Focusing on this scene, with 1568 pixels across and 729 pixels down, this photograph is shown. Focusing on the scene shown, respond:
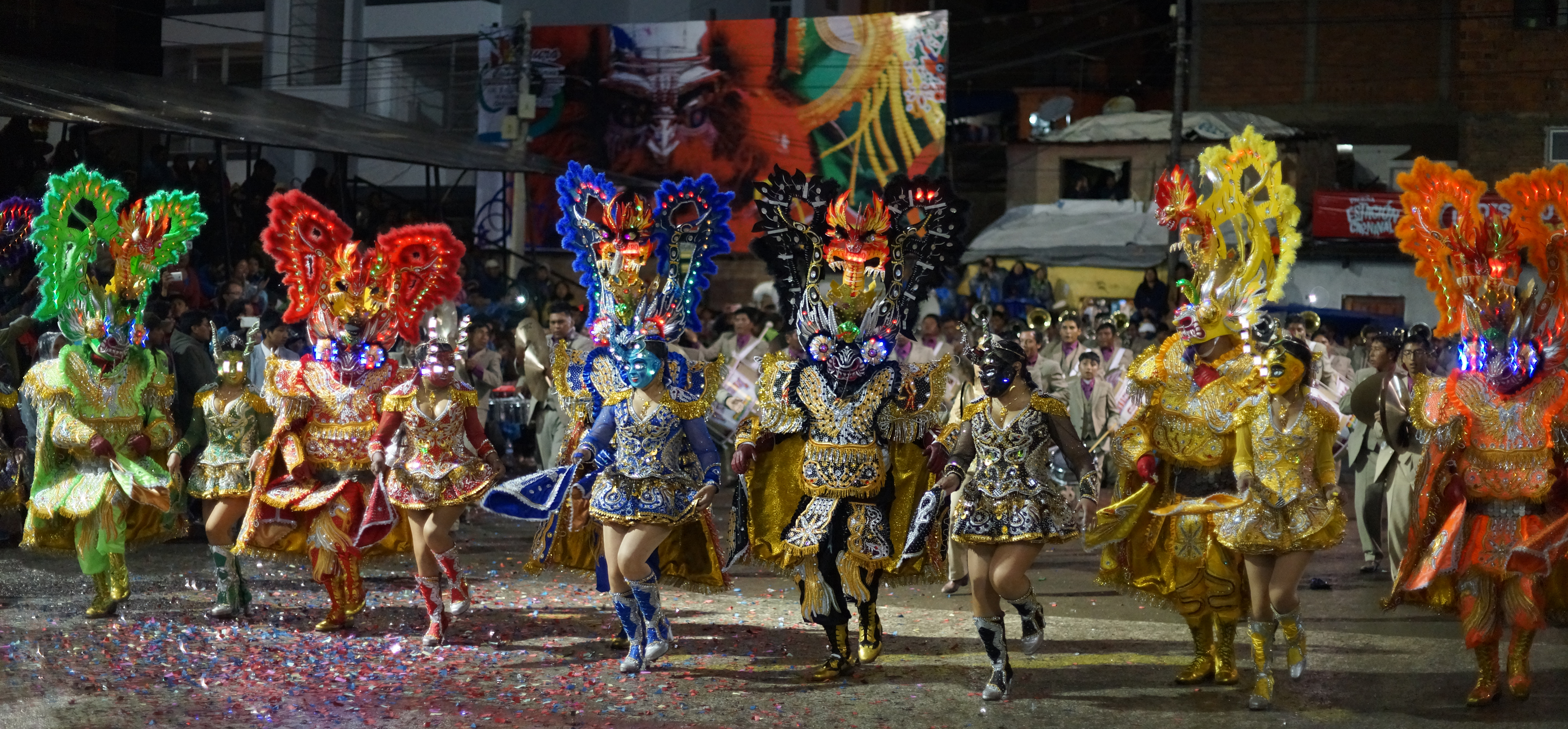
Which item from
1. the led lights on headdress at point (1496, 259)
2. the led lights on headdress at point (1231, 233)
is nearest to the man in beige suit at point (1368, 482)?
the led lights on headdress at point (1496, 259)

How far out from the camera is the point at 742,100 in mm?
31031

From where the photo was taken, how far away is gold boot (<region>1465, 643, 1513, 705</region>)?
24.9ft

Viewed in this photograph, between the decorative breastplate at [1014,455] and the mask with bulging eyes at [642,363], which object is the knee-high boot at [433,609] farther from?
the decorative breastplate at [1014,455]

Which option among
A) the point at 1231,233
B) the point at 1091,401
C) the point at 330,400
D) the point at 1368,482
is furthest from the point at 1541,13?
the point at 330,400

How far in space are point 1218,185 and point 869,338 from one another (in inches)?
74.7

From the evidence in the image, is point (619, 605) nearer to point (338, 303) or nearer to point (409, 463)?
point (409, 463)

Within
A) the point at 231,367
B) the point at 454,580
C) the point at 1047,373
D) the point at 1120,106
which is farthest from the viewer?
the point at 1120,106

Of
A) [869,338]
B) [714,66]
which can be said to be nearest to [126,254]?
[869,338]

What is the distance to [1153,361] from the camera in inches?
321

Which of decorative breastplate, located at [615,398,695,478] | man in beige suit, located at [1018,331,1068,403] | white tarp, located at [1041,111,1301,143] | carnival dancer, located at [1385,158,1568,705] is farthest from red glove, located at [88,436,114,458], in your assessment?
white tarp, located at [1041,111,1301,143]

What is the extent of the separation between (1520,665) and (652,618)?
13.4 feet

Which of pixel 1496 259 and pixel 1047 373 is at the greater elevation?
pixel 1496 259

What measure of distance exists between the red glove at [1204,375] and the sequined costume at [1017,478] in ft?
2.38

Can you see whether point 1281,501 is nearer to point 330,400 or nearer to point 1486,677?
point 1486,677
